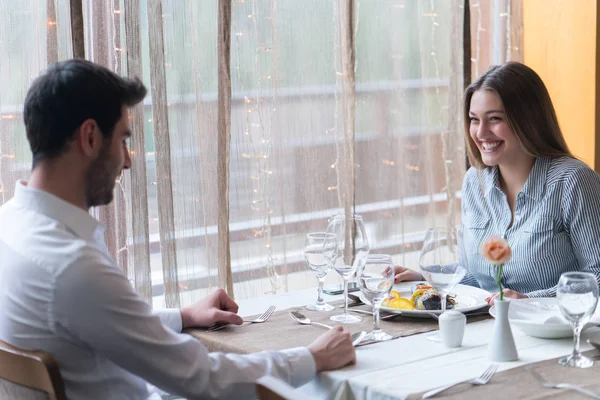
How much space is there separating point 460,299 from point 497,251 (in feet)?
1.53

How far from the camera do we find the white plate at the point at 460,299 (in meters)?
1.86

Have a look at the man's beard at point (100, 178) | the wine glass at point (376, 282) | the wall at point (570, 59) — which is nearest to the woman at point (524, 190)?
the wine glass at point (376, 282)

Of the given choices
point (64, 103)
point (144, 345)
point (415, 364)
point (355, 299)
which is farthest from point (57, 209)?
point (355, 299)

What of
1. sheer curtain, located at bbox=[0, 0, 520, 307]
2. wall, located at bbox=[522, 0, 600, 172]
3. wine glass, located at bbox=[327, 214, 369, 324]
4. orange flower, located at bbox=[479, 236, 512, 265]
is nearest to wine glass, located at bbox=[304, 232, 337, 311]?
wine glass, located at bbox=[327, 214, 369, 324]

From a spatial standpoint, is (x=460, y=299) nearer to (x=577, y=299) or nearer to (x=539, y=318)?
(x=539, y=318)

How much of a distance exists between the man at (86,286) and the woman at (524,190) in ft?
2.64

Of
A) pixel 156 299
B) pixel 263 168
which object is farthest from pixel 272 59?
pixel 156 299

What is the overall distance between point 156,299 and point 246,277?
1.32ft

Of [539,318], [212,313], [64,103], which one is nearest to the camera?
[64,103]

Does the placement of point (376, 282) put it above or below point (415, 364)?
above

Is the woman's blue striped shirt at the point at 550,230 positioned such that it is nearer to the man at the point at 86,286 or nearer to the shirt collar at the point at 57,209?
the man at the point at 86,286

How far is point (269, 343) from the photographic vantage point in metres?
1.75

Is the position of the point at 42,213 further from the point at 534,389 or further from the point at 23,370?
the point at 534,389

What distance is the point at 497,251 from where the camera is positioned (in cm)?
155
